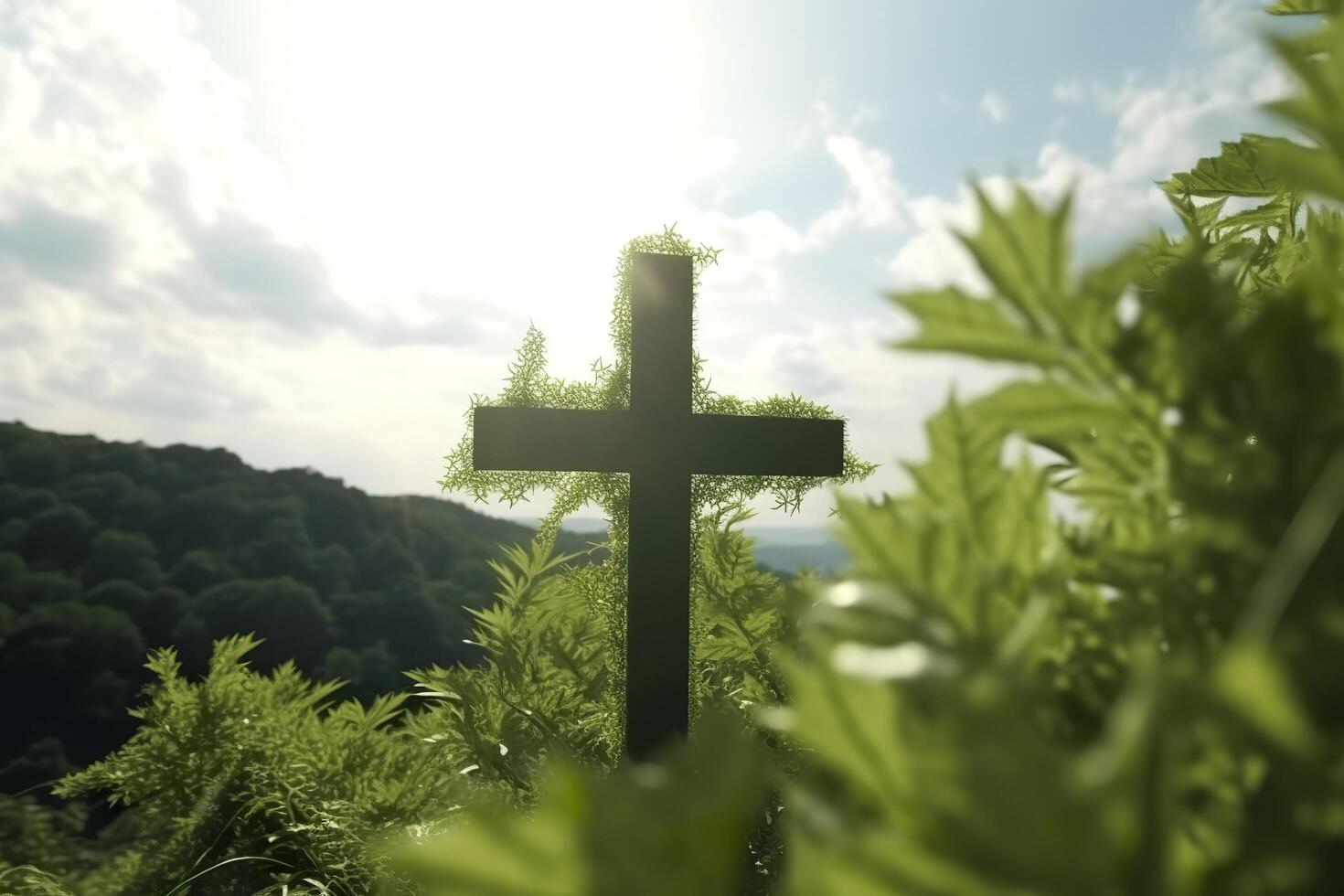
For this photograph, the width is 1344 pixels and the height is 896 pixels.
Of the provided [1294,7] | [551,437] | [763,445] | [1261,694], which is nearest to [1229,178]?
[1294,7]

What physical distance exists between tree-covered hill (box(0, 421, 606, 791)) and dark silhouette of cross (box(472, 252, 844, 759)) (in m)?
3.76

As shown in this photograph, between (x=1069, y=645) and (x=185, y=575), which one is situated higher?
(x=1069, y=645)

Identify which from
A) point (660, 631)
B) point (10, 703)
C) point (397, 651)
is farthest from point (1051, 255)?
point (10, 703)

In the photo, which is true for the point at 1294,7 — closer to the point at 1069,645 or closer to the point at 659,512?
the point at 1069,645

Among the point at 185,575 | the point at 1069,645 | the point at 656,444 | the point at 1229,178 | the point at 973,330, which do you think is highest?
the point at 1229,178

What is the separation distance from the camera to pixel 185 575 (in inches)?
341

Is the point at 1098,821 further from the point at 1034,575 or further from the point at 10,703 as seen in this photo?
the point at 10,703

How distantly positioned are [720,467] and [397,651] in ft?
19.3

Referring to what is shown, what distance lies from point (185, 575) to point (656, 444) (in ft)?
25.4

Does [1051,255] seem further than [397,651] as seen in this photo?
No

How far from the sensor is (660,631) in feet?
9.54

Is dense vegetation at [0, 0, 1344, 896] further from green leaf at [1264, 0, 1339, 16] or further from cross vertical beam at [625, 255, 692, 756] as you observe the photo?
cross vertical beam at [625, 255, 692, 756]

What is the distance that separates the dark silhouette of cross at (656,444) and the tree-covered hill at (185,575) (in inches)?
Answer: 148

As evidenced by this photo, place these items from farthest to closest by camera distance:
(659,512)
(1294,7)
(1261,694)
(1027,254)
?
(659,512) → (1294,7) → (1027,254) → (1261,694)
